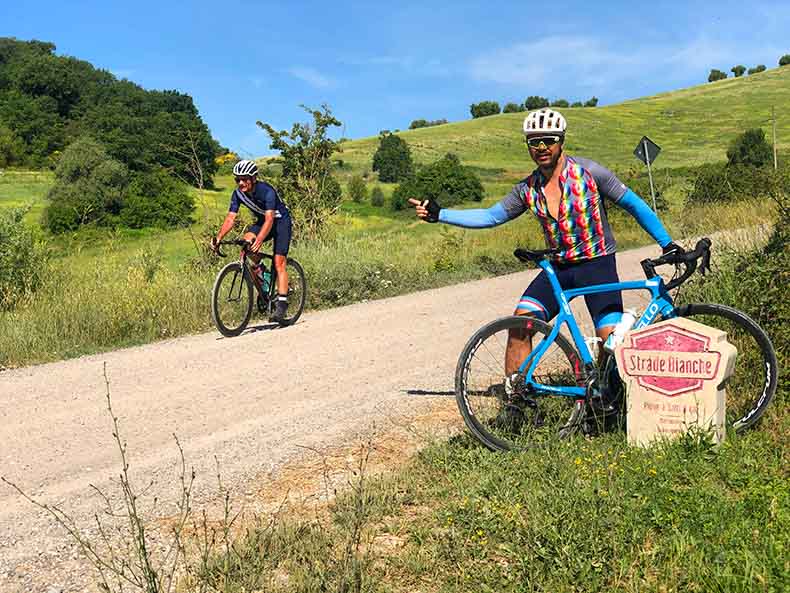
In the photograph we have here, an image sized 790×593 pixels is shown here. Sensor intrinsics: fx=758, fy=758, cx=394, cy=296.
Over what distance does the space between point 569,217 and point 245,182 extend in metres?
5.87

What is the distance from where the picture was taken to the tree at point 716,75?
148 meters

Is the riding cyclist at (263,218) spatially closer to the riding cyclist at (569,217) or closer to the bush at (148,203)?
the riding cyclist at (569,217)

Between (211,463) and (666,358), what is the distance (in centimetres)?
289

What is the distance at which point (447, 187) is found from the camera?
230 ft

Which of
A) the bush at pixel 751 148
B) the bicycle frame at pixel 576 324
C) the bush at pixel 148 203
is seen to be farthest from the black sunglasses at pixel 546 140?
the bush at pixel 751 148

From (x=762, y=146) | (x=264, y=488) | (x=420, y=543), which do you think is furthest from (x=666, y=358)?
(x=762, y=146)

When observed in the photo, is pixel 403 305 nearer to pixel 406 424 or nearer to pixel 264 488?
pixel 406 424

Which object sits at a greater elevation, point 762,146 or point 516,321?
point 762,146

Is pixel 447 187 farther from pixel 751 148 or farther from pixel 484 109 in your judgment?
pixel 484 109

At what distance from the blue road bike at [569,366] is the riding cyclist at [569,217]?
9 centimetres

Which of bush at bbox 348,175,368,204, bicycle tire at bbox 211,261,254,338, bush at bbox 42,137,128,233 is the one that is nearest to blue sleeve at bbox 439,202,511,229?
bicycle tire at bbox 211,261,254,338

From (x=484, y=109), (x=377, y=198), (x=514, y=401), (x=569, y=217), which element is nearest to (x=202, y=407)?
(x=514, y=401)

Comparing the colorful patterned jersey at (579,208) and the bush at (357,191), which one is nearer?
the colorful patterned jersey at (579,208)

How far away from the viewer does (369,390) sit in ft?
21.7
